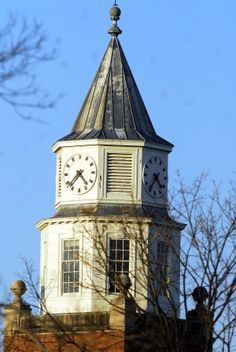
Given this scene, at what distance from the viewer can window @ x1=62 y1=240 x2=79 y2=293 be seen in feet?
176

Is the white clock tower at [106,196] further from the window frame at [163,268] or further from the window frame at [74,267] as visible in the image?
the window frame at [163,268]

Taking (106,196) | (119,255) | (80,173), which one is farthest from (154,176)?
(119,255)

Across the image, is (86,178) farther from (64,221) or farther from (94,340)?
(94,340)

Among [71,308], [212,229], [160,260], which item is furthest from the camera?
[71,308]

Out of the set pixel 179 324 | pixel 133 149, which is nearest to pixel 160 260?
pixel 179 324

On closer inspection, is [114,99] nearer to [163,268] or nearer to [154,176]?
[154,176]

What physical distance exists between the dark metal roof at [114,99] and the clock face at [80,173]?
5.20 feet

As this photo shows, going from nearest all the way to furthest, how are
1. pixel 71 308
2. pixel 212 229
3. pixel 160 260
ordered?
pixel 212 229
pixel 160 260
pixel 71 308

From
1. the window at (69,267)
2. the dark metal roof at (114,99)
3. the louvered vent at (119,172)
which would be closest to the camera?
the louvered vent at (119,172)

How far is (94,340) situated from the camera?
46000 mm

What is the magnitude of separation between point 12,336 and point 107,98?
29.1ft

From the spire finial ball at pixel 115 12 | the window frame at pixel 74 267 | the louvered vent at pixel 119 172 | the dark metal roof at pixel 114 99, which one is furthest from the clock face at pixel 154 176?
the spire finial ball at pixel 115 12

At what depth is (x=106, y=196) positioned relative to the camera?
5375cm

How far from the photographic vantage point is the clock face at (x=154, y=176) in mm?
53344
